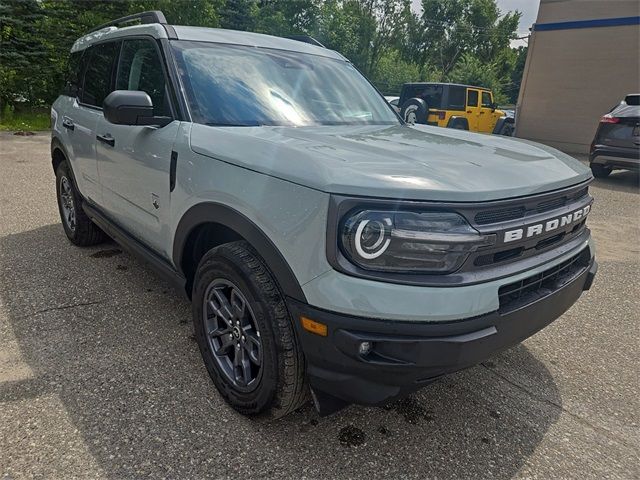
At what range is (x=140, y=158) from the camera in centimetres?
272

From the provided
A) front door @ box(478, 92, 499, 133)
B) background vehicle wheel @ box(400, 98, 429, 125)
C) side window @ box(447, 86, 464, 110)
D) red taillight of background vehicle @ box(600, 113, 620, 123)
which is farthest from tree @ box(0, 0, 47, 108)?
red taillight of background vehicle @ box(600, 113, 620, 123)

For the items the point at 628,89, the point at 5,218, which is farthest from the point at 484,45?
the point at 5,218

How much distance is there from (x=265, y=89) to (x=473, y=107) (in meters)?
14.7

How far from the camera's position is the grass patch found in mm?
14477

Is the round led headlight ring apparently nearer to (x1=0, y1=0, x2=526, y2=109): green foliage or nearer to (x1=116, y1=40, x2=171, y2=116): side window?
(x1=116, y1=40, x2=171, y2=116): side window

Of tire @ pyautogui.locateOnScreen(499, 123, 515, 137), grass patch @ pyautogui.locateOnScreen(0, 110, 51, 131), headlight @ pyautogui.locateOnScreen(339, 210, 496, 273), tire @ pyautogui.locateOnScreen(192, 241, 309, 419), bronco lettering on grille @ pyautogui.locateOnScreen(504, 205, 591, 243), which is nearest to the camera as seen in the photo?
headlight @ pyautogui.locateOnScreen(339, 210, 496, 273)

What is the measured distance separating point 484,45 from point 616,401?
192 feet

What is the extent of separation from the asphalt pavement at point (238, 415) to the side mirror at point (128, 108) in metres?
1.34

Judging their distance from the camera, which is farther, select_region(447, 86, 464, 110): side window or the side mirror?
select_region(447, 86, 464, 110): side window

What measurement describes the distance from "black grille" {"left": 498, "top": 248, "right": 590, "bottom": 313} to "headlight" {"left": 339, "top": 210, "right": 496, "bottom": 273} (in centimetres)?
30

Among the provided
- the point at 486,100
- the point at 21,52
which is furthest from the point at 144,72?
the point at 21,52

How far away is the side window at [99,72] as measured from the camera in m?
3.45

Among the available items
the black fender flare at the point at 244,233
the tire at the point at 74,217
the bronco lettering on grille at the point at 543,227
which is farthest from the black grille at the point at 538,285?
the tire at the point at 74,217

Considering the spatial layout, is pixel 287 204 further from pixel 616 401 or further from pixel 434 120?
pixel 434 120
